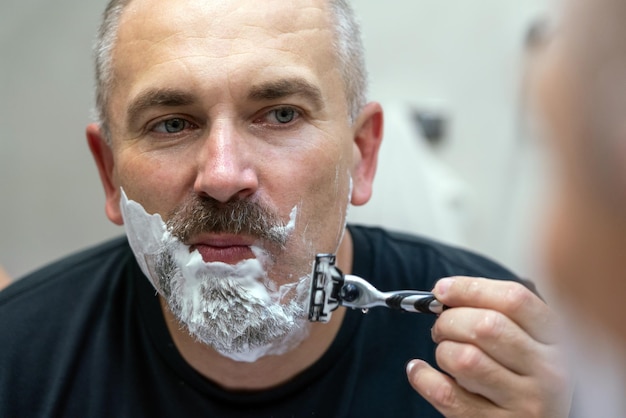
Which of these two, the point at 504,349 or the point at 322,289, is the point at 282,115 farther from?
the point at 504,349

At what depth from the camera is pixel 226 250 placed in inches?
36.9

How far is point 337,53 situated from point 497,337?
0.49 m

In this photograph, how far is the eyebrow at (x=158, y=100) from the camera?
0.96 m

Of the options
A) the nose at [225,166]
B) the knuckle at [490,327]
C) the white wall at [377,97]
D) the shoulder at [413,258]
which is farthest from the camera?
the white wall at [377,97]

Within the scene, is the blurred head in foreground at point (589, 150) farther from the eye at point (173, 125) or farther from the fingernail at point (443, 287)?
the eye at point (173, 125)

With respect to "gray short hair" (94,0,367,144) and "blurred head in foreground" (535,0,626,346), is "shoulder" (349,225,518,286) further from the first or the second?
"blurred head in foreground" (535,0,626,346)

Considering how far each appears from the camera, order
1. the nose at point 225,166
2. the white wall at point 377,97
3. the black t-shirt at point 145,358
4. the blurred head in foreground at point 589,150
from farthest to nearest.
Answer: the white wall at point 377,97 < the black t-shirt at point 145,358 < the nose at point 225,166 < the blurred head in foreground at point 589,150

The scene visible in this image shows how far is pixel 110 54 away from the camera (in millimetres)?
1058

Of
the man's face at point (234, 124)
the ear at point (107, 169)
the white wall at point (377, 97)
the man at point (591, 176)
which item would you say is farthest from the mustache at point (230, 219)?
the white wall at point (377, 97)

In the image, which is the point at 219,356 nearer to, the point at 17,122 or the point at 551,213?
the point at 551,213

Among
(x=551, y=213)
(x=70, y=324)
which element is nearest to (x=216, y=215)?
(x=70, y=324)

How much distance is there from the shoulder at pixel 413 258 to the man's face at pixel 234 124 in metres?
0.19

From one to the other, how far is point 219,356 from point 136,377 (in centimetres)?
13

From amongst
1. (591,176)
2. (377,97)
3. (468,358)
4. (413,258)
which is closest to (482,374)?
(468,358)
